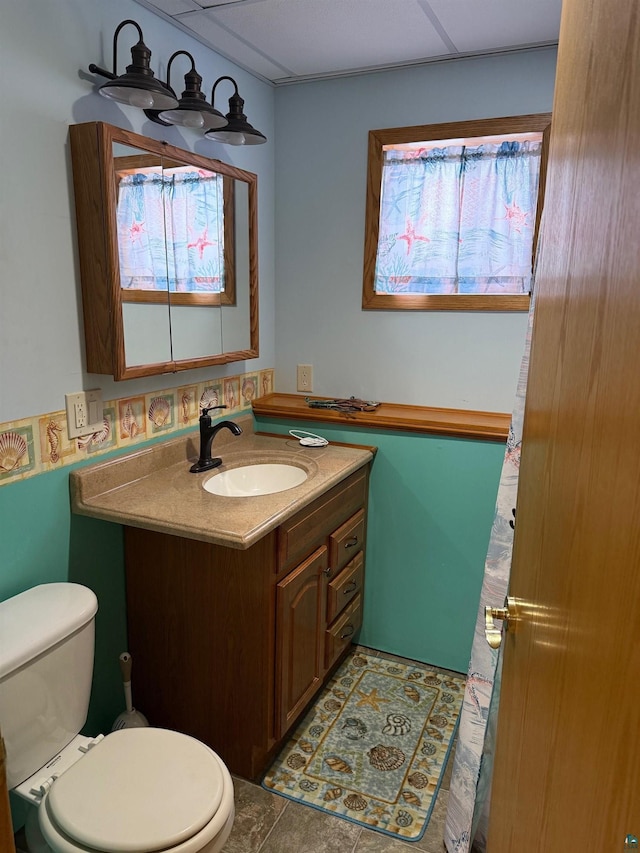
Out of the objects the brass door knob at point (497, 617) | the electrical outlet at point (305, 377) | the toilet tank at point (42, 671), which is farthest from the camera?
the electrical outlet at point (305, 377)

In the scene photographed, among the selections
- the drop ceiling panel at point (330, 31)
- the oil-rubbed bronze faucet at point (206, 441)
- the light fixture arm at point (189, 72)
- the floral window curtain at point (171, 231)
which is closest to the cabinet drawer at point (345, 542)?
the oil-rubbed bronze faucet at point (206, 441)

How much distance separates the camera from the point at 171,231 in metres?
1.87

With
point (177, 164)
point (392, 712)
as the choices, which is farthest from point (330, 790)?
point (177, 164)

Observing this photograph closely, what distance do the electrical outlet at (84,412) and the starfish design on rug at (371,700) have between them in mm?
1385

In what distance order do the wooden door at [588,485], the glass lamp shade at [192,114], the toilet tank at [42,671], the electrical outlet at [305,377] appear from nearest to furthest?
the wooden door at [588,485]
the toilet tank at [42,671]
the glass lamp shade at [192,114]
the electrical outlet at [305,377]

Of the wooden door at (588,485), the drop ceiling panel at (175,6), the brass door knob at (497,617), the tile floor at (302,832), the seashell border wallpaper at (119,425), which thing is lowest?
the tile floor at (302,832)

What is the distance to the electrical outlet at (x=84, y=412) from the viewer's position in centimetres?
167

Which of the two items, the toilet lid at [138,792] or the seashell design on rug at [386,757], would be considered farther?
the seashell design on rug at [386,757]

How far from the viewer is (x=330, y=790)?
1.82 m

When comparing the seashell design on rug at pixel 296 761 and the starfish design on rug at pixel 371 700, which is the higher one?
the starfish design on rug at pixel 371 700

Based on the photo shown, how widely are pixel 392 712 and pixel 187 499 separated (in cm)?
113

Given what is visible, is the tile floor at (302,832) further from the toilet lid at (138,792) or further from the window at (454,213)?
the window at (454,213)

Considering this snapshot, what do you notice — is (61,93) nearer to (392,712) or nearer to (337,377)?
(337,377)

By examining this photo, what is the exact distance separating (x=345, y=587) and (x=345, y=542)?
7.3 inches
